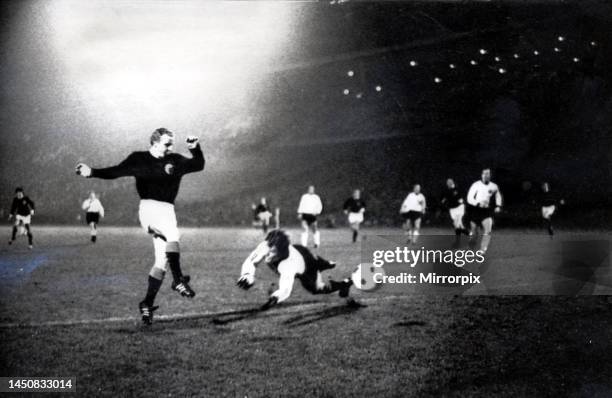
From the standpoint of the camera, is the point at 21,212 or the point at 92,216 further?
the point at 92,216

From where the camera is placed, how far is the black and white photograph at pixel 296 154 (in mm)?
3945

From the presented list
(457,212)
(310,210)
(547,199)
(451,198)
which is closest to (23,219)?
(310,210)

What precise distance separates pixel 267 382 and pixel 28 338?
2056mm

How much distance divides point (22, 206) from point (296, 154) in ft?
10.0

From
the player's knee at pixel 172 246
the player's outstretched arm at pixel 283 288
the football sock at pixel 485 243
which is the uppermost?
the player's knee at pixel 172 246

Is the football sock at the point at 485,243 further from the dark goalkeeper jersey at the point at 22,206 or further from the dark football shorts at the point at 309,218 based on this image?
the dark goalkeeper jersey at the point at 22,206

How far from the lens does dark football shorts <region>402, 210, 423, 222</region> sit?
6.83 m

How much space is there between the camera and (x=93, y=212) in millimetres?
6133

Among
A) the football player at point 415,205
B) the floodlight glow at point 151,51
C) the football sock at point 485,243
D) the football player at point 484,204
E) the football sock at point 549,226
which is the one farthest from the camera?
the football player at point 415,205

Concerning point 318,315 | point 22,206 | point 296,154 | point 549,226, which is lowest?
point 318,315

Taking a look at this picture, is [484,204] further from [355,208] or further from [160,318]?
[160,318]

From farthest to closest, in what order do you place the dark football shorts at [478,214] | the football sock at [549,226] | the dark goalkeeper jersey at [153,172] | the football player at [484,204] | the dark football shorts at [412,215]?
1. the dark football shorts at [412,215]
2. the dark football shorts at [478,214]
3. the football sock at [549,226]
4. the football player at [484,204]
5. the dark goalkeeper jersey at [153,172]
